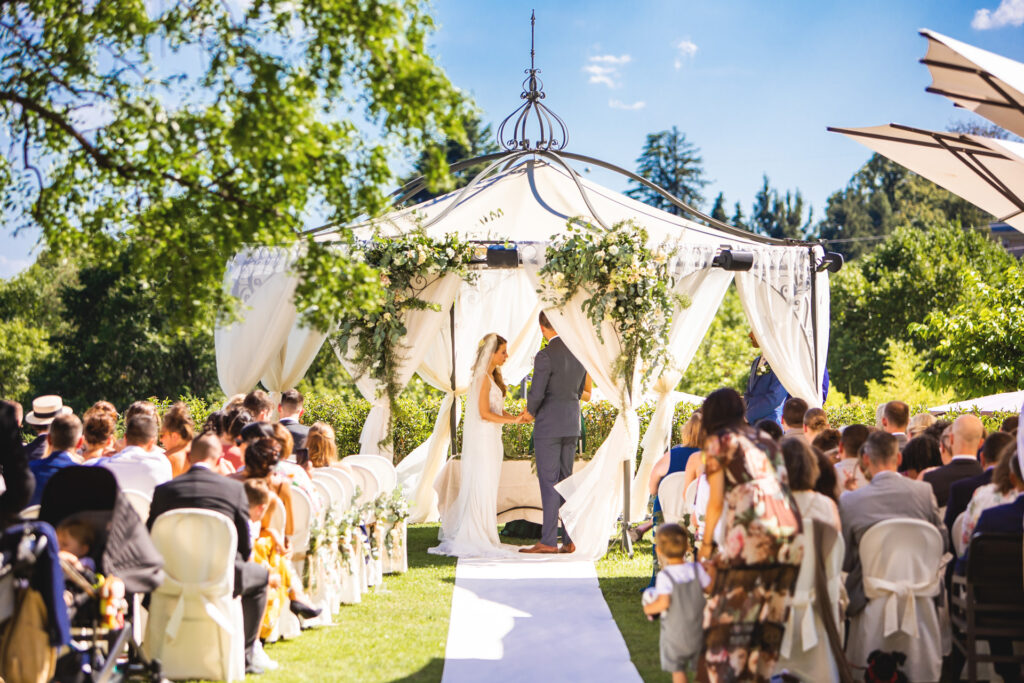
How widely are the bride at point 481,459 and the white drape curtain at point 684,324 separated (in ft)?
5.12

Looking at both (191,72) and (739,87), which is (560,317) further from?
(739,87)

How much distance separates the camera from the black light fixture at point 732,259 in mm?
9750

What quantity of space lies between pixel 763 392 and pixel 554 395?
2.39 metres

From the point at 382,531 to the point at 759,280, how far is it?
15.0ft

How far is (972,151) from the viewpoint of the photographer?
6.38 meters

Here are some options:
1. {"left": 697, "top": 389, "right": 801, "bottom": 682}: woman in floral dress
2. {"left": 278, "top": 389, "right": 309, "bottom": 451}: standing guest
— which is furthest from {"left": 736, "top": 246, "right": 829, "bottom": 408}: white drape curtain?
{"left": 697, "top": 389, "right": 801, "bottom": 682}: woman in floral dress

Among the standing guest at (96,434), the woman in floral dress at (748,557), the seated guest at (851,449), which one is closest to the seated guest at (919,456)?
the seated guest at (851,449)

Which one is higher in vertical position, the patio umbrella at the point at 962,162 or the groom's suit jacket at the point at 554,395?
the patio umbrella at the point at 962,162

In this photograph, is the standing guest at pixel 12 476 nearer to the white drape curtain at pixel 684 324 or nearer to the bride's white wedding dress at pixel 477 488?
the bride's white wedding dress at pixel 477 488

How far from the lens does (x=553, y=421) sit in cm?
984

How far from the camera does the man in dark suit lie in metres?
5.47

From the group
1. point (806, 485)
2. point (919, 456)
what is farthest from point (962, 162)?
point (806, 485)

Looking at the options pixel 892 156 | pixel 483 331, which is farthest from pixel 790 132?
pixel 892 156

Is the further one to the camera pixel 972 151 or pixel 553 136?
pixel 553 136
